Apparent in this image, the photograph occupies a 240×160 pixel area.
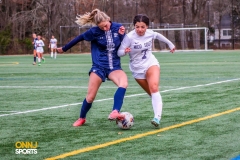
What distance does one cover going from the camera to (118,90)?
31.0ft

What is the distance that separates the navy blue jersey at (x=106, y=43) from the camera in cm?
962

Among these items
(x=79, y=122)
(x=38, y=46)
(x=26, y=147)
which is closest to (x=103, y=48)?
(x=79, y=122)

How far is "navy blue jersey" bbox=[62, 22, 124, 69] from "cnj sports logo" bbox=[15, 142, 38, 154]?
224cm

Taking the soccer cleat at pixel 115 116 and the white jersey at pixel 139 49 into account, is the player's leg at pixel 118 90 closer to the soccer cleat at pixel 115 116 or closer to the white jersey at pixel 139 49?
the soccer cleat at pixel 115 116

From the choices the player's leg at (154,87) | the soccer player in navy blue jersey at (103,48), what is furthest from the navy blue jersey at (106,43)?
the player's leg at (154,87)

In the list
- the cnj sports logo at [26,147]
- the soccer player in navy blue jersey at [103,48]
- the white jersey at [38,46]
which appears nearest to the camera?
the cnj sports logo at [26,147]

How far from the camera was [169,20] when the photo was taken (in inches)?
2653

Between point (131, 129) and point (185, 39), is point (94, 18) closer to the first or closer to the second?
point (131, 129)

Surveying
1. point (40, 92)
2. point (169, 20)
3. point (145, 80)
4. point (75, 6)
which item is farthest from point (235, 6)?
point (145, 80)

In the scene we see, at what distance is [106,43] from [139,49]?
520 millimetres

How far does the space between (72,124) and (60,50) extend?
4.04ft

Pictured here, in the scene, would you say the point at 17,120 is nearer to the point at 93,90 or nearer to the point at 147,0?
the point at 93,90

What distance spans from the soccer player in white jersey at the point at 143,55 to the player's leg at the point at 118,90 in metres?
0.31

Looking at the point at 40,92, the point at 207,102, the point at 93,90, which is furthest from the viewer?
the point at 40,92
